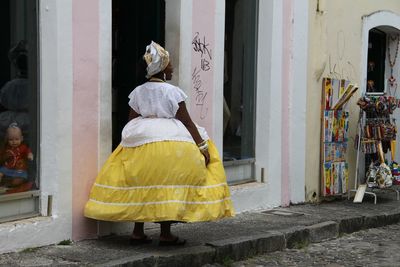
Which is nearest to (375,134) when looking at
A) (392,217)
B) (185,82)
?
(392,217)

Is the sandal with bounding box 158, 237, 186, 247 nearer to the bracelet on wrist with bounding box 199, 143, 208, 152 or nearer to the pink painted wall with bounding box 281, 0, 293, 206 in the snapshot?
the bracelet on wrist with bounding box 199, 143, 208, 152

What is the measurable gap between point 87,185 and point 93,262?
0.96 m

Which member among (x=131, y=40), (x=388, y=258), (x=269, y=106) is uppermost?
(x=131, y=40)

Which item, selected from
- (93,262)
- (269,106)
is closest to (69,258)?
(93,262)

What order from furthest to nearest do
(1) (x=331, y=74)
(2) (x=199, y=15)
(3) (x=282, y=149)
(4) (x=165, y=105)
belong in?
(1) (x=331, y=74)
(3) (x=282, y=149)
(2) (x=199, y=15)
(4) (x=165, y=105)

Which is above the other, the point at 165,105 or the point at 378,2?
the point at 378,2

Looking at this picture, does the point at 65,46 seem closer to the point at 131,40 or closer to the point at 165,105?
the point at 165,105

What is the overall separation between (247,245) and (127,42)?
107 inches

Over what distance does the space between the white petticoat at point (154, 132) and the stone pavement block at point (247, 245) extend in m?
1.04

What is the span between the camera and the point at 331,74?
938cm

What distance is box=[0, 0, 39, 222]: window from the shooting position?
5406 millimetres

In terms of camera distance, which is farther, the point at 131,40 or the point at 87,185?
the point at 131,40

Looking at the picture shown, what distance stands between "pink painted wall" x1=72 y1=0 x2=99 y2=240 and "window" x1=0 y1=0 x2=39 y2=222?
33 centimetres

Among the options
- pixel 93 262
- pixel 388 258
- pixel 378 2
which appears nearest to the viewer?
pixel 93 262
